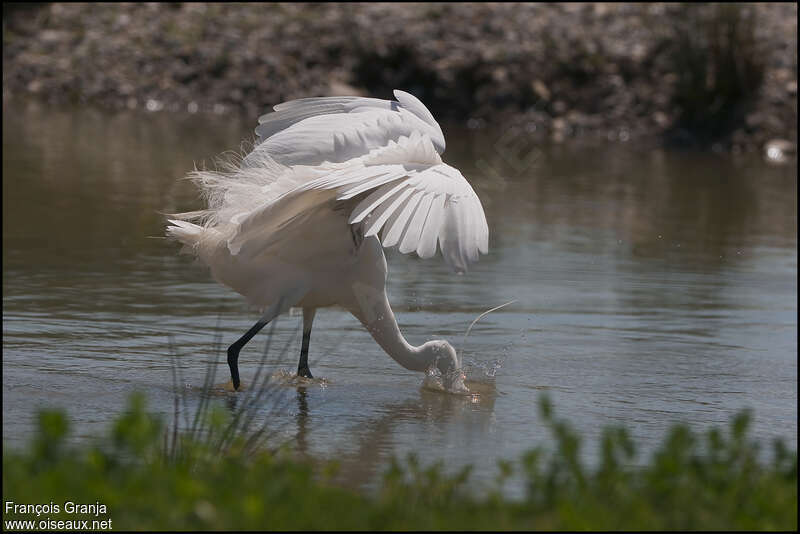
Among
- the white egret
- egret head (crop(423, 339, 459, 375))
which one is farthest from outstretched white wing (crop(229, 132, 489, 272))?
egret head (crop(423, 339, 459, 375))

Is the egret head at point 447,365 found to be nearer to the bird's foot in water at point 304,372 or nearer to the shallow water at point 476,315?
the shallow water at point 476,315

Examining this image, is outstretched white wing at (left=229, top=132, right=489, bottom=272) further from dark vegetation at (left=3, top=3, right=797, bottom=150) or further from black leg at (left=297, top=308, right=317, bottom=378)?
dark vegetation at (left=3, top=3, right=797, bottom=150)

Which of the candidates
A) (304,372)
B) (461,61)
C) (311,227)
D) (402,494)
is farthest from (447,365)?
(461,61)

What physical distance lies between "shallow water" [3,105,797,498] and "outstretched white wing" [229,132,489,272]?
2.62ft

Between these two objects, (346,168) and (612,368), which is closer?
(346,168)

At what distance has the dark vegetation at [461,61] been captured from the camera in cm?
1850

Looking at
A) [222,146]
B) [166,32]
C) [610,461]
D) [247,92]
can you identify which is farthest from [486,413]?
[166,32]

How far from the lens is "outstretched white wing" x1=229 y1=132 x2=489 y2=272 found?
5586 mm

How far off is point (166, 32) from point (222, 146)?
6.57m

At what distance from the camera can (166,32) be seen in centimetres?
2261

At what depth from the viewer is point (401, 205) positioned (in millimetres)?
5816

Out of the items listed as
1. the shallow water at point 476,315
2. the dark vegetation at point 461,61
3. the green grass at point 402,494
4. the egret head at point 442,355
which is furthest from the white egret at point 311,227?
the dark vegetation at point 461,61

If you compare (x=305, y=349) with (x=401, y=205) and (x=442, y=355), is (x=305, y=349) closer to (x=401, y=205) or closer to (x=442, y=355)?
(x=442, y=355)

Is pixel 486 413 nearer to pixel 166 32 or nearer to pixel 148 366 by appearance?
pixel 148 366
